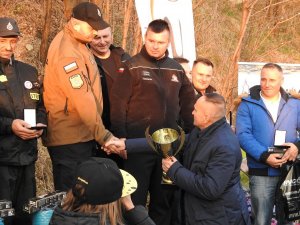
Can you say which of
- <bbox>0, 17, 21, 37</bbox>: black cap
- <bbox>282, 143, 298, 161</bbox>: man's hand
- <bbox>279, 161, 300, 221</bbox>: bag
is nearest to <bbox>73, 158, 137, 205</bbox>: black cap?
<bbox>0, 17, 21, 37</bbox>: black cap

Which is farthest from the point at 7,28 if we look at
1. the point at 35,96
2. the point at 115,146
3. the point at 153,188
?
the point at 153,188

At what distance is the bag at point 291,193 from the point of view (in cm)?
518

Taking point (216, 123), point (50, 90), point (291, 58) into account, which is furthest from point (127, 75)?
point (291, 58)

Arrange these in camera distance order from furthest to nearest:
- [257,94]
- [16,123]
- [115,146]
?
[257,94] < [115,146] < [16,123]

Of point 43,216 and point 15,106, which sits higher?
point 15,106

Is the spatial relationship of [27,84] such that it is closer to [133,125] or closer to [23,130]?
[23,130]

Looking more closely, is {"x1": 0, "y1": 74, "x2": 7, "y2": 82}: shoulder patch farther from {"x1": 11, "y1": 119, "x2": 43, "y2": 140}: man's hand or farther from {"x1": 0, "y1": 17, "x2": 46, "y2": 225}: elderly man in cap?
{"x1": 11, "y1": 119, "x2": 43, "y2": 140}: man's hand

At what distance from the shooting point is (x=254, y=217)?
5316 mm

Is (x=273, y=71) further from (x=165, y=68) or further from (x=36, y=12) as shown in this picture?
(x=36, y=12)

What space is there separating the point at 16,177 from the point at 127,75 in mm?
1265

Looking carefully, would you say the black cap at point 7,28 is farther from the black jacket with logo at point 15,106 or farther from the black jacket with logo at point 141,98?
the black jacket with logo at point 141,98

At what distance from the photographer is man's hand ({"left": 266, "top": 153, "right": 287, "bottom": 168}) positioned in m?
5.04

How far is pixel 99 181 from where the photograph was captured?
8.62 ft

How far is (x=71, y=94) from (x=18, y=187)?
0.96 m
